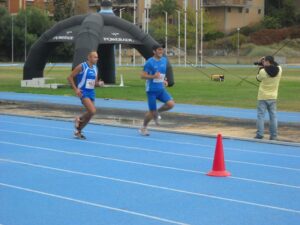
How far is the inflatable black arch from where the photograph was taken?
2975 centimetres

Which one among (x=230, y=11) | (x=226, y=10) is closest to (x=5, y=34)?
(x=226, y=10)

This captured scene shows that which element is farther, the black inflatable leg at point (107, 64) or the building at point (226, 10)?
the building at point (226, 10)

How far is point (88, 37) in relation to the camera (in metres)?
29.6

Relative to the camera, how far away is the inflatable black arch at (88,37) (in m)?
29.8

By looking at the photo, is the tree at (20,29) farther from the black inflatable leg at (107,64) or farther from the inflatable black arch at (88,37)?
the inflatable black arch at (88,37)

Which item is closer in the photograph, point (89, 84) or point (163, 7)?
point (89, 84)

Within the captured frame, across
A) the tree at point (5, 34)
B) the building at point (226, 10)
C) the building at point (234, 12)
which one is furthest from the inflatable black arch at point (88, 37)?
the building at point (234, 12)

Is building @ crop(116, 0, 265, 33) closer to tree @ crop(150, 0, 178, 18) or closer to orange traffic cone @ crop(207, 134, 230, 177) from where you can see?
tree @ crop(150, 0, 178, 18)

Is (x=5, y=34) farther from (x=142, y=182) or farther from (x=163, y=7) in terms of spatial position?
(x=142, y=182)

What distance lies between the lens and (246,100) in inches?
1031

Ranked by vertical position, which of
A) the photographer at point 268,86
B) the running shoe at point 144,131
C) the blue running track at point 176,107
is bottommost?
the blue running track at point 176,107

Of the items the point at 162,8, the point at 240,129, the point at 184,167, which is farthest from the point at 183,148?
the point at 162,8

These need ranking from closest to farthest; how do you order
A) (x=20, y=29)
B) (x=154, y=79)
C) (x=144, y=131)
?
(x=154, y=79) < (x=144, y=131) < (x=20, y=29)

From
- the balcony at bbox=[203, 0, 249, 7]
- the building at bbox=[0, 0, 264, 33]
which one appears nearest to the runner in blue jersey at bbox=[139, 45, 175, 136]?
the building at bbox=[0, 0, 264, 33]
